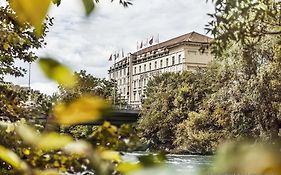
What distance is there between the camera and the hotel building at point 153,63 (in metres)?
53.1

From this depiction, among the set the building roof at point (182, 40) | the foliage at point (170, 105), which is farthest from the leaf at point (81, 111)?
the building roof at point (182, 40)

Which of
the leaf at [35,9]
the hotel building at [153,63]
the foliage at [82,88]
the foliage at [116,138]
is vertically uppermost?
the hotel building at [153,63]

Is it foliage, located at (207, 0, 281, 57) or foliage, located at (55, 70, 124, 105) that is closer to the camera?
foliage, located at (55, 70, 124, 105)

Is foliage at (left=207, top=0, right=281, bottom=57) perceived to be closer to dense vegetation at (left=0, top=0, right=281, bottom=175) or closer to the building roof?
dense vegetation at (left=0, top=0, right=281, bottom=175)

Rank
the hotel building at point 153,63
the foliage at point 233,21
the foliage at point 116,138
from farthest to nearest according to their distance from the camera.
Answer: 1. the hotel building at point 153,63
2. the foliage at point 233,21
3. the foliage at point 116,138

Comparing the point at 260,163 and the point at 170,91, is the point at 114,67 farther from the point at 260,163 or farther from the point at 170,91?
the point at 260,163

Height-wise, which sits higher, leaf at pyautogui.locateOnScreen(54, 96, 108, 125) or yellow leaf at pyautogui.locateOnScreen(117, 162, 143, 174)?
leaf at pyautogui.locateOnScreen(54, 96, 108, 125)

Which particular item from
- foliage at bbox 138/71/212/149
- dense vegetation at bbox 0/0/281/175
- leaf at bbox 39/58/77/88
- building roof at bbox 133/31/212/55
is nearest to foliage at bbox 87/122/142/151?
dense vegetation at bbox 0/0/281/175

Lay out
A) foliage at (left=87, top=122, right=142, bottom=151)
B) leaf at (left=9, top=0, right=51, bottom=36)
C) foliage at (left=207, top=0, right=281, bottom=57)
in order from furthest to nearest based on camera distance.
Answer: foliage at (left=207, top=0, right=281, bottom=57) < foliage at (left=87, top=122, right=142, bottom=151) < leaf at (left=9, top=0, right=51, bottom=36)

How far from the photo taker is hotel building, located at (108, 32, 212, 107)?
53.1m

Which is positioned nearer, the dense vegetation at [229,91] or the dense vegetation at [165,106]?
the dense vegetation at [165,106]

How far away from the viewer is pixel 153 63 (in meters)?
61.9

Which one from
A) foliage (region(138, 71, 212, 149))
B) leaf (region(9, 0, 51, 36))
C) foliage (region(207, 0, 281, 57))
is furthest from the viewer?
foliage (region(138, 71, 212, 149))

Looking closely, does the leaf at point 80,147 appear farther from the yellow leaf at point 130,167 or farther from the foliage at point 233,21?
the foliage at point 233,21
